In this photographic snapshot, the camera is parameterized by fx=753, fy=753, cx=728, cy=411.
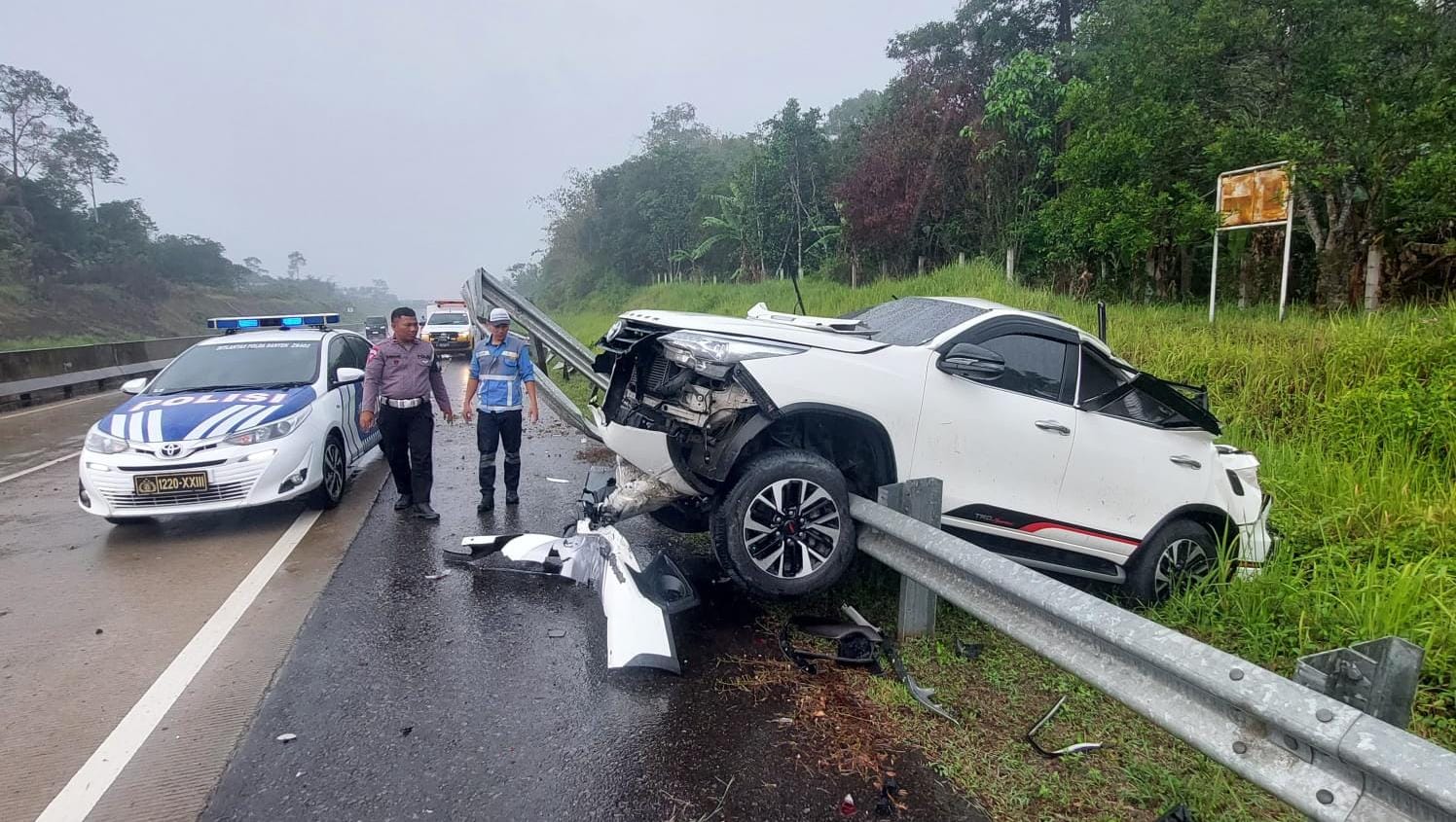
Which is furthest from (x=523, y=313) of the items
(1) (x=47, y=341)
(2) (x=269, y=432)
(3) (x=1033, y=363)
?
(1) (x=47, y=341)

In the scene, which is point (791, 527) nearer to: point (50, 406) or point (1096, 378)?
point (1096, 378)

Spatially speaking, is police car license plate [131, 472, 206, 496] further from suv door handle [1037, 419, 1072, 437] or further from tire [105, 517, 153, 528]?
suv door handle [1037, 419, 1072, 437]

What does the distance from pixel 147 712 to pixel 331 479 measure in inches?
137

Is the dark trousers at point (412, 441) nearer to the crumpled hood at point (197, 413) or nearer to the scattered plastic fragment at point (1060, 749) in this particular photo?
the crumpled hood at point (197, 413)

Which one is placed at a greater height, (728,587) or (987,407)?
(987,407)

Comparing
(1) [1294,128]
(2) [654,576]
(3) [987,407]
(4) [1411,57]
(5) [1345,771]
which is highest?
(4) [1411,57]

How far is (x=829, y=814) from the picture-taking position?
2.69 metres

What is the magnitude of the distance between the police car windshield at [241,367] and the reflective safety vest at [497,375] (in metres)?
1.65

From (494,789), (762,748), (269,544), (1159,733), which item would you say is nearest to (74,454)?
(269,544)

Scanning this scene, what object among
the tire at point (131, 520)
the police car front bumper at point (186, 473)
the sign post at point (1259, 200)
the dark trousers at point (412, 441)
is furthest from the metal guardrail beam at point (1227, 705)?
the sign post at point (1259, 200)

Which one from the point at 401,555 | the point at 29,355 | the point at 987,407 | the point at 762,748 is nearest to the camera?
the point at 762,748

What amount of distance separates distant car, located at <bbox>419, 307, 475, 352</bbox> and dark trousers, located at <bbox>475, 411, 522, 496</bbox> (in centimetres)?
1607

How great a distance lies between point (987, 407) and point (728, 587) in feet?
6.28

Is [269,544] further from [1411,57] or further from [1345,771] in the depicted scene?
[1411,57]
